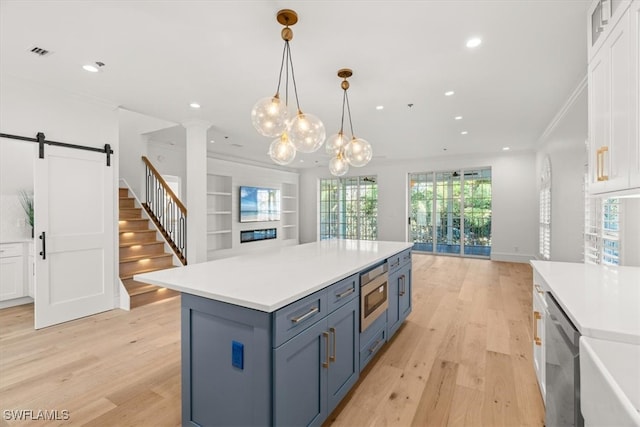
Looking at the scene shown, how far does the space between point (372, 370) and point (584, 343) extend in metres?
1.66

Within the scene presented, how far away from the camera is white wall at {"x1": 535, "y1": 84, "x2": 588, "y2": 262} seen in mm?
3455

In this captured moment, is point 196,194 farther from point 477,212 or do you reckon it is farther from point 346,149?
point 477,212

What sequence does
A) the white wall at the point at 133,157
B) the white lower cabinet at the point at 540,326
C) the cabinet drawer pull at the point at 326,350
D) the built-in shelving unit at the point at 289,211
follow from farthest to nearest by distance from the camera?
the built-in shelving unit at the point at 289,211 < the white wall at the point at 133,157 < the white lower cabinet at the point at 540,326 < the cabinet drawer pull at the point at 326,350

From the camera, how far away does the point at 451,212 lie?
25.6 ft

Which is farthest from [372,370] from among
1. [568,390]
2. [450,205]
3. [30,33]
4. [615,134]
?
[450,205]

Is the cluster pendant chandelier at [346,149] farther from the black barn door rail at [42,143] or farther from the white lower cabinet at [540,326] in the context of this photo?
the black barn door rail at [42,143]

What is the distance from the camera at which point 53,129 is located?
3.30 metres

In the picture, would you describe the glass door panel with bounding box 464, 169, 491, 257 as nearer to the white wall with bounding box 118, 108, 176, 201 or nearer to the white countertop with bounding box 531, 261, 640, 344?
the white countertop with bounding box 531, 261, 640, 344

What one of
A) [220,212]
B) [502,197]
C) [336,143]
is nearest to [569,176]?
[336,143]

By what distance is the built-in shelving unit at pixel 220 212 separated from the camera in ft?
23.7

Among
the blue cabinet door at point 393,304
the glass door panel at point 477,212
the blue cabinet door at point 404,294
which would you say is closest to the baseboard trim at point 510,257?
the glass door panel at point 477,212

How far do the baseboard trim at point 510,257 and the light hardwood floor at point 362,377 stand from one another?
381 cm

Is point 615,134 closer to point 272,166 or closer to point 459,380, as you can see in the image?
point 459,380

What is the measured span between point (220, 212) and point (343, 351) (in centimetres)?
600
